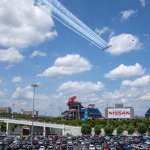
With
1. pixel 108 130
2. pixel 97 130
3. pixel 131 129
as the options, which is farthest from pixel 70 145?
pixel 131 129

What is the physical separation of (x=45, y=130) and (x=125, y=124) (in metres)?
35.9

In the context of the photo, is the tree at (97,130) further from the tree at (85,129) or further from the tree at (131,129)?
the tree at (131,129)

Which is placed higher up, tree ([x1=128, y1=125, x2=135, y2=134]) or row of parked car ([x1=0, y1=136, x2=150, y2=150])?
tree ([x1=128, y1=125, x2=135, y2=134])

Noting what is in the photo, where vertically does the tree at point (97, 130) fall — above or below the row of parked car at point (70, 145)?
above

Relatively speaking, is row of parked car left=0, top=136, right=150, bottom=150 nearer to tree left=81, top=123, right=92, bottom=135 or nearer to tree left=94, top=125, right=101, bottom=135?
tree left=94, top=125, right=101, bottom=135

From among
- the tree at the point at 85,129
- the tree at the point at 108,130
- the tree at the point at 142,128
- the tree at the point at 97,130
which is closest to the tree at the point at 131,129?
the tree at the point at 142,128

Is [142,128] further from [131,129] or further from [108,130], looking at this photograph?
[108,130]

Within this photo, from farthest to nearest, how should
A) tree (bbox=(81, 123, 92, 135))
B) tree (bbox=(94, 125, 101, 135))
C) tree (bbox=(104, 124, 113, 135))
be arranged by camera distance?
tree (bbox=(81, 123, 92, 135)) < tree (bbox=(94, 125, 101, 135)) < tree (bbox=(104, 124, 113, 135))

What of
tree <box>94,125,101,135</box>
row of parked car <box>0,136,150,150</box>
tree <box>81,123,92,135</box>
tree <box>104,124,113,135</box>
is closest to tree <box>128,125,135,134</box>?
tree <box>104,124,113,135</box>

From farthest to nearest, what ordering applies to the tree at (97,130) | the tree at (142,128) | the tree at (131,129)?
1. the tree at (97,130)
2. the tree at (142,128)
3. the tree at (131,129)

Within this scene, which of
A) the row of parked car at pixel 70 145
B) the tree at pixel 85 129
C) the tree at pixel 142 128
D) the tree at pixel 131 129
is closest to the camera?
the row of parked car at pixel 70 145

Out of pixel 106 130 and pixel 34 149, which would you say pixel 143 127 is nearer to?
pixel 106 130

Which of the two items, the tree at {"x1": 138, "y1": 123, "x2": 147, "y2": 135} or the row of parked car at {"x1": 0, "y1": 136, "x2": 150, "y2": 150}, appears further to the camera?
the tree at {"x1": 138, "y1": 123, "x2": 147, "y2": 135}

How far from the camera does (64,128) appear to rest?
158 m
